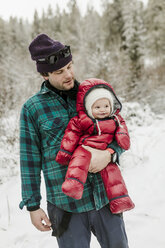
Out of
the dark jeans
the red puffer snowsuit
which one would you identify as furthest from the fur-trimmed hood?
the dark jeans

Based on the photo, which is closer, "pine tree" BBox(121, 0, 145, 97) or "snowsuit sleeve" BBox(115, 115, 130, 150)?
"snowsuit sleeve" BBox(115, 115, 130, 150)

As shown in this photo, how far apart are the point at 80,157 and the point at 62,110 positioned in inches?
17.3

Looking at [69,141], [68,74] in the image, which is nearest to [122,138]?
[69,141]

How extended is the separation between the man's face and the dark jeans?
1007 mm

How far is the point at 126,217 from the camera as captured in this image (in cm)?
309

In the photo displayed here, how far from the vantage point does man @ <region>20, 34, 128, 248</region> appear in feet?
4.99

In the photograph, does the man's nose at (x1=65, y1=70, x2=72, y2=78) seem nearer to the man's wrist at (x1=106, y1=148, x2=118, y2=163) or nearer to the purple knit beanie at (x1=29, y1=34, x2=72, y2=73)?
the purple knit beanie at (x1=29, y1=34, x2=72, y2=73)

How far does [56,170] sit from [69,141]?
0.89 ft

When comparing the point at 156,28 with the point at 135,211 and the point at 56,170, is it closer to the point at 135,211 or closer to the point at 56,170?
the point at 135,211

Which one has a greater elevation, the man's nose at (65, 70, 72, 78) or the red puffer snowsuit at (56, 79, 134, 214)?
the man's nose at (65, 70, 72, 78)

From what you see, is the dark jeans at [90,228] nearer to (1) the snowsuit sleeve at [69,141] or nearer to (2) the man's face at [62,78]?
(1) the snowsuit sleeve at [69,141]

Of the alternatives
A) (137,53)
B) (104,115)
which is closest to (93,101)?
(104,115)

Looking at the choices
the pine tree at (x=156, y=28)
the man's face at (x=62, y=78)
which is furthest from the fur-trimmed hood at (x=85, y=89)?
the pine tree at (x=156, y=28)

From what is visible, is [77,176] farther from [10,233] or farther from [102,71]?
[102,71]
